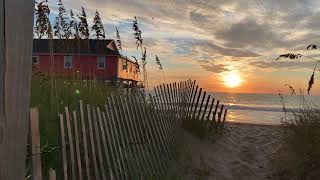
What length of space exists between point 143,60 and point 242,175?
3.54 meters

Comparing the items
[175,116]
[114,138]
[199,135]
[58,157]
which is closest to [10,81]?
[58,157]

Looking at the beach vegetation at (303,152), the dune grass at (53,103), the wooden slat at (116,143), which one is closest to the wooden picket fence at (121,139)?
the wooden slat at (116,143)

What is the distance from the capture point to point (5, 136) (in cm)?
88

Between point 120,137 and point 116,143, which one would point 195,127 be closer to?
point 120,137

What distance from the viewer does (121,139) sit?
507 cm

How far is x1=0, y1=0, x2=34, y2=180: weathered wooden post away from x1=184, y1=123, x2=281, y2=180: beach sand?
6.19 m

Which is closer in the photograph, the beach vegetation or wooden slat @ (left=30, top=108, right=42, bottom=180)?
wooden slat @ (left=30, top=108, right=42, bottom=180)

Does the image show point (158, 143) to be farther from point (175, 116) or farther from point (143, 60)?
point (143, 60)

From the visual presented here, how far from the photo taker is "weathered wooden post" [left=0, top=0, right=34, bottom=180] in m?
0.84

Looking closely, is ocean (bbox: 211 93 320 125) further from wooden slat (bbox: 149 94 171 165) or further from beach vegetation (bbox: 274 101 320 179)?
wooden slat (bbox: 149 94 171 165)

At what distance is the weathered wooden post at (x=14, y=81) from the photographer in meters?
0.84

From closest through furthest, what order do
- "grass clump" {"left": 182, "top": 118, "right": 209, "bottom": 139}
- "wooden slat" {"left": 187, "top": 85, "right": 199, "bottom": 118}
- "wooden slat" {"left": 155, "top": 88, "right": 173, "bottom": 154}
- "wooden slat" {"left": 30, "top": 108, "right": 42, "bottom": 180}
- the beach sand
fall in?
"wooden slat" {"left": 30, "top": 108, "right": 42, "bottom": 180} < "wooden slat" {"left": 155, "top": 88, "right": 173, "bottom": 154} < the beach sand < "grass clump" {"left": 182, "top": 118, "right": 209, "bottom": 139} < "wooden slat" {"left": 187, "top": 85, "right": 199, "bottom": 118}

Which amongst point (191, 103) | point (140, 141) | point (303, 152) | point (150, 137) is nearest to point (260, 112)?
point (191, 103)

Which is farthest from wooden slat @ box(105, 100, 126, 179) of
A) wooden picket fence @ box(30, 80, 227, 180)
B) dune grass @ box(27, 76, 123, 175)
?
dune grass @ box(27, 76, 123, 175)
